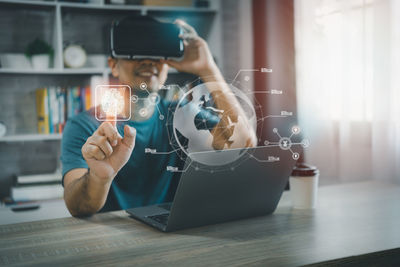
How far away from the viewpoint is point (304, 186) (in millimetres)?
1196

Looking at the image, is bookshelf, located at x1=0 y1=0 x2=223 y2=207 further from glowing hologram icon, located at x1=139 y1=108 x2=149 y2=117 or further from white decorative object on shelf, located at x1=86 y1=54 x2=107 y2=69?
glowing hologram icon, located at x1=139 y1=108 x2=149 y2=117

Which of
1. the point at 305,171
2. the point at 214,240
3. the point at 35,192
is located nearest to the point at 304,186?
the point at 305,171

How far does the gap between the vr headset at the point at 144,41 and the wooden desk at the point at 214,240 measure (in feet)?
2.35

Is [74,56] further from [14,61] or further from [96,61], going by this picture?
[14,61]

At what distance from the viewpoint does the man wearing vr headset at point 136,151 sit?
47.2 inches

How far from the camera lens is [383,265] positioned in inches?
33.8

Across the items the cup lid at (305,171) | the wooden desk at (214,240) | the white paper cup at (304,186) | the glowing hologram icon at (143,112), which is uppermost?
the glowing hologram icon at (143,112)

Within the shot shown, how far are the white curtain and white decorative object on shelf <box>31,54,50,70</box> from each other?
1.45 m

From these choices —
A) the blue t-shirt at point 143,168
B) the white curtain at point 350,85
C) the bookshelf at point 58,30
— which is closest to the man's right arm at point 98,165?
the blue t-shirt at point 143,168

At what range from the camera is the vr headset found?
1643 mm

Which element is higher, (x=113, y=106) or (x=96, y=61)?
(x=96, y=61)

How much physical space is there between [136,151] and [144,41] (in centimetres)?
42

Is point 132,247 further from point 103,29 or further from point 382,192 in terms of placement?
point 103,29

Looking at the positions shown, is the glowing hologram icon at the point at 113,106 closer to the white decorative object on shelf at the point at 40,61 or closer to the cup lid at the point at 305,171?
the cup lid at the point at 305,171
